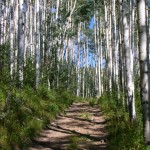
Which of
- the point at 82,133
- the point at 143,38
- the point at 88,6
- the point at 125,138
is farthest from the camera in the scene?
the point at 88,6

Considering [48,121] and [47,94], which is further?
[47,94]

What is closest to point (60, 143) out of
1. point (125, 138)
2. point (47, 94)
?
point (125, 138)

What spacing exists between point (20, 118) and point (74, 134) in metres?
1.94

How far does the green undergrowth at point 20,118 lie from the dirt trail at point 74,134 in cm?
32

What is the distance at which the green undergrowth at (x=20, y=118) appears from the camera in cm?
812

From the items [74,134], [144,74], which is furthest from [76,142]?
[144,74]

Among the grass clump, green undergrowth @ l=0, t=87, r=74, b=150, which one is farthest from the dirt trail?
green undergrowth @ l=0, t=87, r=74, b=150

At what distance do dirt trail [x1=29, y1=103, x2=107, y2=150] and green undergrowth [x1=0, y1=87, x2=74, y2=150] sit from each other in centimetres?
32

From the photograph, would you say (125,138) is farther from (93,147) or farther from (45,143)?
(45,143)

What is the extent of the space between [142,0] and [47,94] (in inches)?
368

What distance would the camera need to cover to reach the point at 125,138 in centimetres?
843

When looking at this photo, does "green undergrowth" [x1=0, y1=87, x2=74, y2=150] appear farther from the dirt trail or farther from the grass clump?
the grass clump

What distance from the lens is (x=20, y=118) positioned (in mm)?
9812

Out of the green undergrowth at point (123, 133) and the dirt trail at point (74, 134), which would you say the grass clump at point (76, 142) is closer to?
the dirt trail at point (74, 134)
